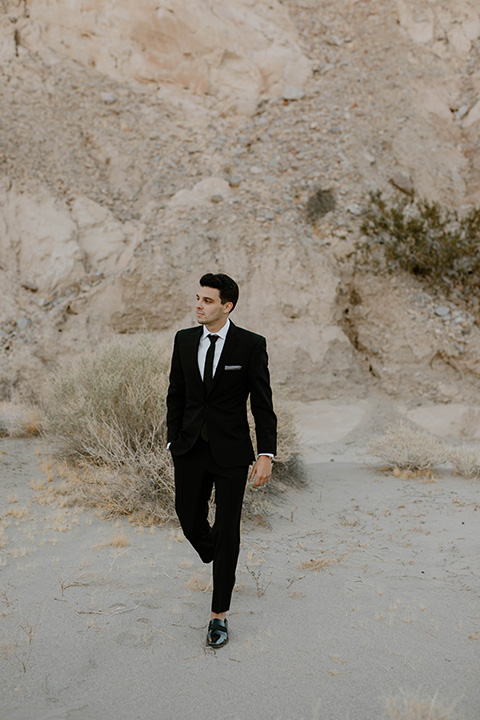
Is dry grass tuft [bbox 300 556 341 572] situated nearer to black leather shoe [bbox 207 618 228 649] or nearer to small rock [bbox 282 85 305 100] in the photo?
black leather shoe [bbox 207 618 228 649]

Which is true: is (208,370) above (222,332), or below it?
below

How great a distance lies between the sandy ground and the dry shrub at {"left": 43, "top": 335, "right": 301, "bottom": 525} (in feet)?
0.90

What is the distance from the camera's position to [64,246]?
13.3 metres

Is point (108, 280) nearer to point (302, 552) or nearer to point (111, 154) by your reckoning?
point (111, 154)

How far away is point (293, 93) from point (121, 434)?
1315cm

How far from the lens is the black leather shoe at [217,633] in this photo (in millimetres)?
2992

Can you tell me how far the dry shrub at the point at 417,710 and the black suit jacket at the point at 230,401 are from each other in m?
1.26

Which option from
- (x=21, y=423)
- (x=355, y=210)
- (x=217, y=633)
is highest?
(x=355, y=210)

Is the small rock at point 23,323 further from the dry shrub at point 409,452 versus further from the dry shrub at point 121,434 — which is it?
the dry shrub at point 409,452

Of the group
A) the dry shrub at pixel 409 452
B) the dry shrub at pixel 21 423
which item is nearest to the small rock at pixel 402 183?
the dry shrub at pixel 409 452

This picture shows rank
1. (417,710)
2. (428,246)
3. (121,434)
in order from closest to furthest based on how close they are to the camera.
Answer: (417,710) < (121,434) < (428,246)

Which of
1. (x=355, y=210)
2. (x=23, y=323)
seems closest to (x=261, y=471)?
(x=23, y=323)

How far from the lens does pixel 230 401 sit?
316 cm

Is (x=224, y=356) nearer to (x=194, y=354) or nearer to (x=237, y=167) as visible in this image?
(x=194, y=354)
